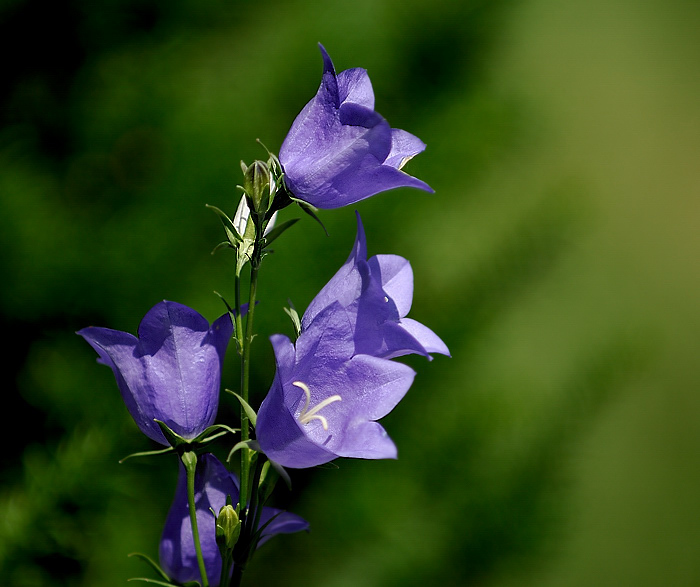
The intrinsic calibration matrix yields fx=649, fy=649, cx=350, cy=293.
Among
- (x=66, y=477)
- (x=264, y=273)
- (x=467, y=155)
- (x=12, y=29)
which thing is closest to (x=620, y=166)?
(x=467, y=155)

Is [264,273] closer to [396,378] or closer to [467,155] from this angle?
[467,155]

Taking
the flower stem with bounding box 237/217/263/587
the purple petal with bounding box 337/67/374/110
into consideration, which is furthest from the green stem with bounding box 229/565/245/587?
the purple petal with bounding box 337/67/374/110

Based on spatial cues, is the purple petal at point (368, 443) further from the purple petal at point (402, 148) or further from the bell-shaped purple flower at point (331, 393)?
the purple petal at point (402, 148)

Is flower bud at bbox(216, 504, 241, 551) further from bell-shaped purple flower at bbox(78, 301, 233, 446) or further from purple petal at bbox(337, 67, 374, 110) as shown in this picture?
purple petal at bbox(337, 67, 374, 110)

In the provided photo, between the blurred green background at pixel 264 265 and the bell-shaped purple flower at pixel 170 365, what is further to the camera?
the blurred green background at pixel 264 265

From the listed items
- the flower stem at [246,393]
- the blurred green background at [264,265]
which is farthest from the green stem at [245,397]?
the blurred green background at [264,265]

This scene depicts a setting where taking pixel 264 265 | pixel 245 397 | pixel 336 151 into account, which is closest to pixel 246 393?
pixel 245 397
